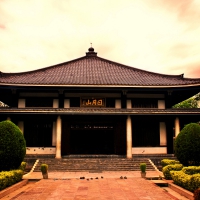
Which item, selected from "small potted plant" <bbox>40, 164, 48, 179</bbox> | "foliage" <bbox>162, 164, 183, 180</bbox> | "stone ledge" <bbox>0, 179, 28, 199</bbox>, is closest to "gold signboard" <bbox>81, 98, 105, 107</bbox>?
"small potted plant" <bbox>40, 164, 48, 179</bbox>

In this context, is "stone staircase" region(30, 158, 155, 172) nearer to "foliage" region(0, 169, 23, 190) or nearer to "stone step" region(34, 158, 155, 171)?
"stone step" region(34, 158, 155, 171)

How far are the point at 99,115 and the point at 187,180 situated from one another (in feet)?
36.8

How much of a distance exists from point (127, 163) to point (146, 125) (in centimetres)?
433

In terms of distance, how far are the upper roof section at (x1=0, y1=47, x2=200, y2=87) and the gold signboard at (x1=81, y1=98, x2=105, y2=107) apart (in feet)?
4.85

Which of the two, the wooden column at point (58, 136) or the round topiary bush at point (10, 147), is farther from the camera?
the wooden column at point (58, 136)

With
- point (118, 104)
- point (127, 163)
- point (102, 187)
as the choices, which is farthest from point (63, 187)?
point (118, 104)

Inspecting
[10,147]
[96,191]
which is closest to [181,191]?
[96,191]

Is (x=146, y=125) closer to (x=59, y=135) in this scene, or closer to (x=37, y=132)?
(x=59, y=135)

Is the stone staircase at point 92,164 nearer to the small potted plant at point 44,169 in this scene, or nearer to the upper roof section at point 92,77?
the small potted plant at point 44,169

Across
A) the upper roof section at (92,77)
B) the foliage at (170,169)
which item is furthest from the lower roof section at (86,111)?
the foliage at (170,169)

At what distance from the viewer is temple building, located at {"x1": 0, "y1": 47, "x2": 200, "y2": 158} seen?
63.2ft

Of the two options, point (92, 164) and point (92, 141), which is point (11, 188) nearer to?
point (92, 164)

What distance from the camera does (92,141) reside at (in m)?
20.4

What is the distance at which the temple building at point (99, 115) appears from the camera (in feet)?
63.2
